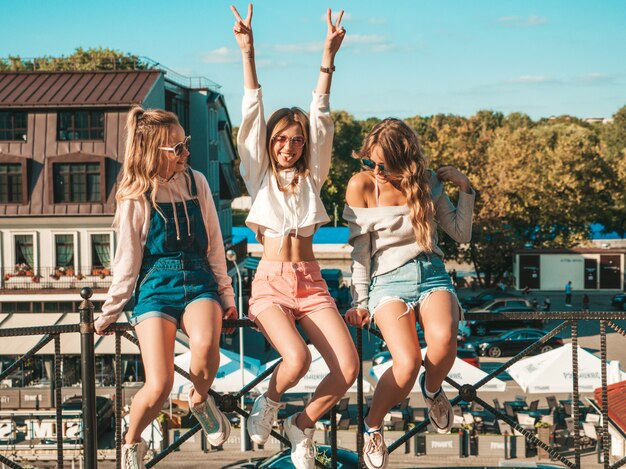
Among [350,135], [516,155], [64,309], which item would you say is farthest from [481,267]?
[350,135]

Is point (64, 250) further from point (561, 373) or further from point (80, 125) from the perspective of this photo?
point (561, 373)

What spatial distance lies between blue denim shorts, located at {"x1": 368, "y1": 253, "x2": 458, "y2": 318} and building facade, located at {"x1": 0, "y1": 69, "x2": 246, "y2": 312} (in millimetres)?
25883

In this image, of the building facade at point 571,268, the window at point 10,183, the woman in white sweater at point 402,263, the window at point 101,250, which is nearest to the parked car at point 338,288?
the building facade at point 571,268

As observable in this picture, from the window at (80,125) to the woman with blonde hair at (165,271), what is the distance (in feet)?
86.5

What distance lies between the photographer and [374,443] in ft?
15.1

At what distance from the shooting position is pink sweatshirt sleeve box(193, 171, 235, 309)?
4828mm

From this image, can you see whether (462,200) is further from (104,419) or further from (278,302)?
(104,419)

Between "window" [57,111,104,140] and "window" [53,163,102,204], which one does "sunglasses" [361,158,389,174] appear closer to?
"window" [53,163,102,204]

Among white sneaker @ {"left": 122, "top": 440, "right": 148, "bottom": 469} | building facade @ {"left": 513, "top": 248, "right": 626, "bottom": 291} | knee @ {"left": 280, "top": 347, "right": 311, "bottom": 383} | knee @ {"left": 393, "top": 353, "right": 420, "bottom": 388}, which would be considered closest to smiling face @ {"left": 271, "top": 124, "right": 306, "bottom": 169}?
knee @ {"left": 280, "top": 347, "right": 311, "bottom": 383}

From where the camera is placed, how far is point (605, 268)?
47.7 m

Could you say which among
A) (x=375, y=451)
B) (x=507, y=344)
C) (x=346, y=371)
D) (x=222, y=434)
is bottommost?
(x=507, y=344)

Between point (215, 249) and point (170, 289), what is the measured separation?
457mm

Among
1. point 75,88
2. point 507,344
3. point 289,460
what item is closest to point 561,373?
point 507,344

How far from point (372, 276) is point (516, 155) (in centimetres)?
3933
